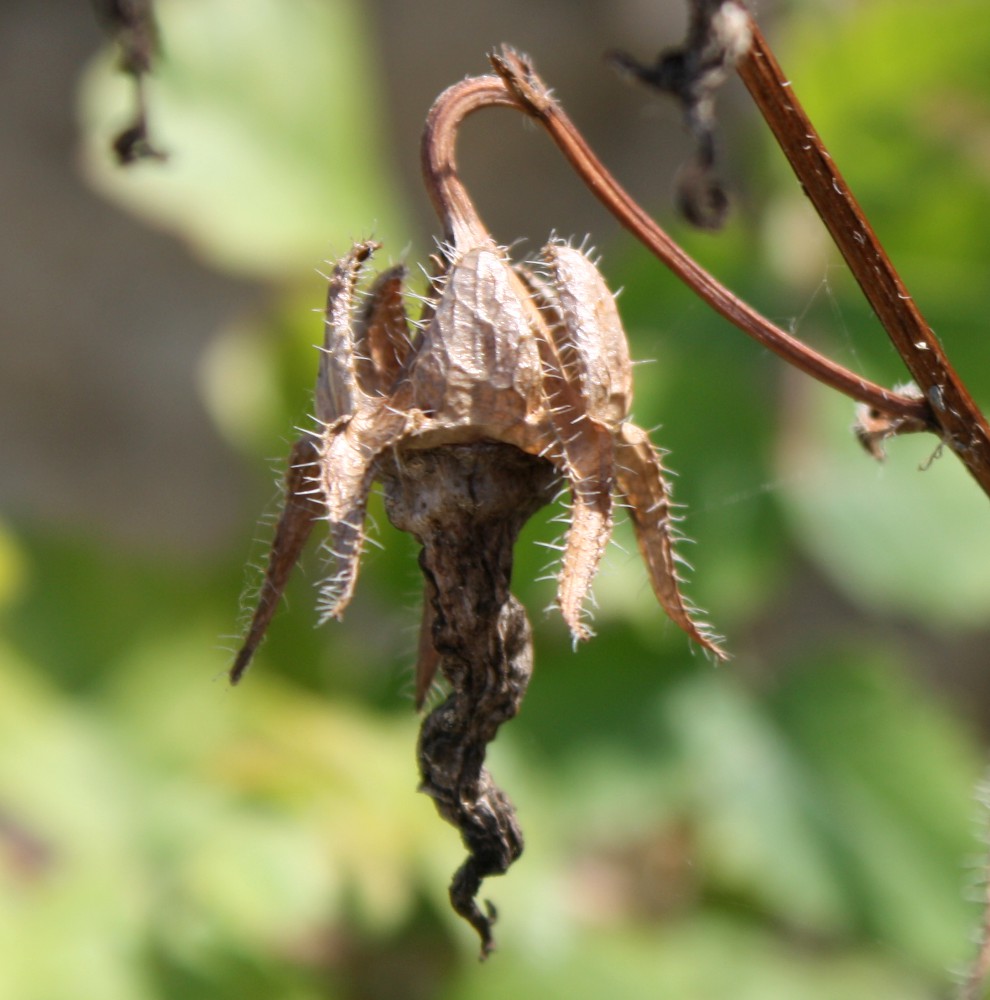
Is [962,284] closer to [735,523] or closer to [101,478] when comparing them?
[735,523]

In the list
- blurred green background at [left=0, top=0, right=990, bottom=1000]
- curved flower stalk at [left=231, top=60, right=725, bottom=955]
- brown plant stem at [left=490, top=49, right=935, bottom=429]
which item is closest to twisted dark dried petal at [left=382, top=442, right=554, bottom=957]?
curved flower stalk at [left=231, top=60, right=725, bottom=955]

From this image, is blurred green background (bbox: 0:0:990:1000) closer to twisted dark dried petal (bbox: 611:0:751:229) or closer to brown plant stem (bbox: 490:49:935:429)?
twisted dark dried petal (bbox: 611:0:751:229)

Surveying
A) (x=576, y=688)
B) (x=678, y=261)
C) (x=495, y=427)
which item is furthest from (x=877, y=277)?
(x=576, y=688)

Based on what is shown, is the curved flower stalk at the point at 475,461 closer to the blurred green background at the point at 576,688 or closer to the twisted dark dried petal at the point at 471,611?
the twisted dark dried petal at the point at 471,611

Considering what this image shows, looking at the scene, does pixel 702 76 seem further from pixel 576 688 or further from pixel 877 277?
pixel 576 688

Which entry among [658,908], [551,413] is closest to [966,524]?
[658,908]

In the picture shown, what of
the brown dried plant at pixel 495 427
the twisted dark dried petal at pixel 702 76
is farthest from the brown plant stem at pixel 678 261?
the twisted dark dried petal at pixel 702 76
